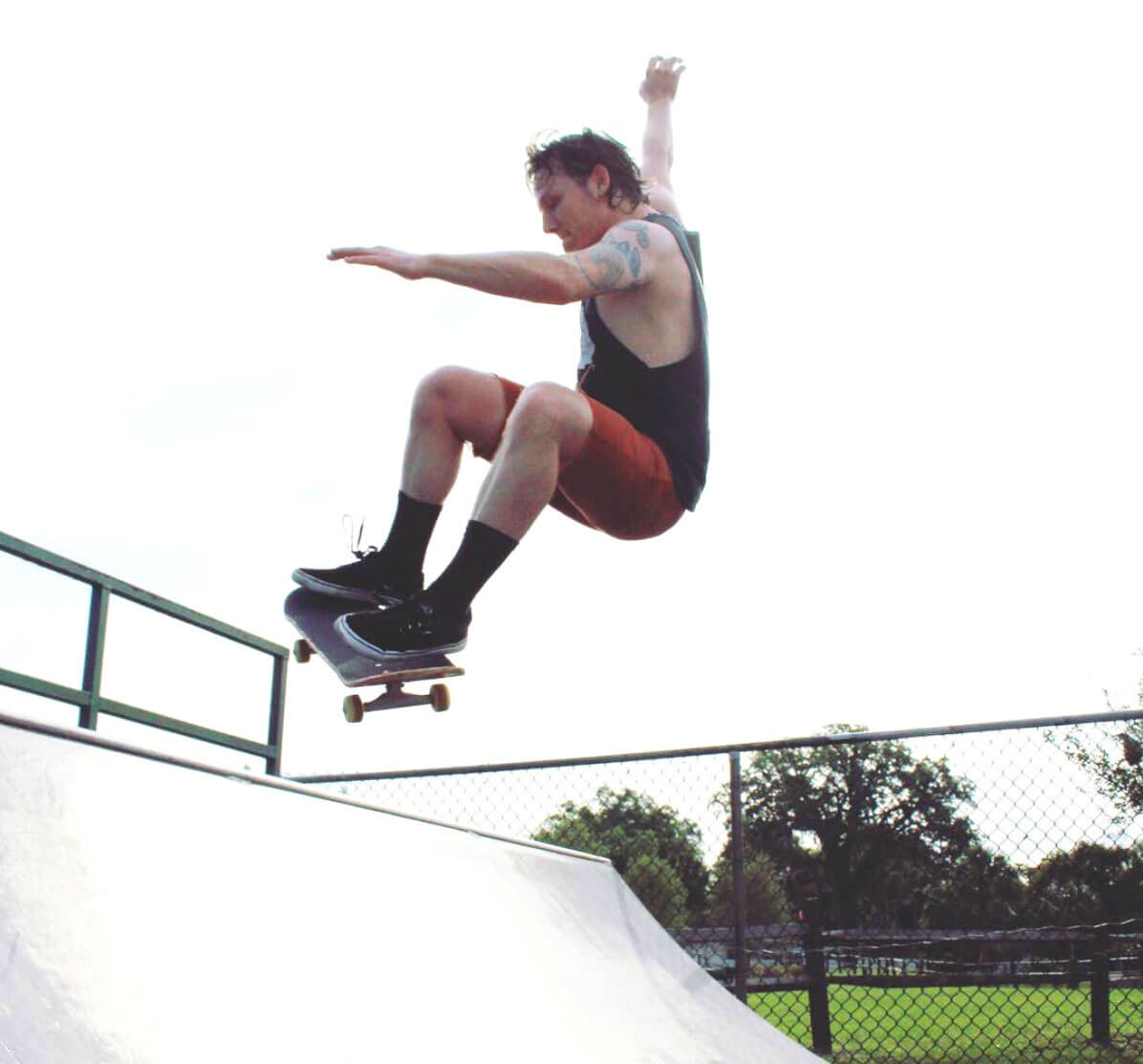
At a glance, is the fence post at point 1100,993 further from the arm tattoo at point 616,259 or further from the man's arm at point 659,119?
the arm tattoo at point 616,259

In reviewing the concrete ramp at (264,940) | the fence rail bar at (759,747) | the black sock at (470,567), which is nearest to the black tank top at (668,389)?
the black sock at (470,567)

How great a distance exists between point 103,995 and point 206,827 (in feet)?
1.87

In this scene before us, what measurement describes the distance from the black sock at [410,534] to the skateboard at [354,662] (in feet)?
0.54

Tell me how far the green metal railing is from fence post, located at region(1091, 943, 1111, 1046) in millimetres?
5599

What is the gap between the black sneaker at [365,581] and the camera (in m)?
3.21

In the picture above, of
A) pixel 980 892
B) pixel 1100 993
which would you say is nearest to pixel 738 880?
pixel 1100 993

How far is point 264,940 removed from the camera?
181 cm

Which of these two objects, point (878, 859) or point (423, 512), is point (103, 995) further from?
point (878, 859)

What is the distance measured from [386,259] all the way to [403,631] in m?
0.93

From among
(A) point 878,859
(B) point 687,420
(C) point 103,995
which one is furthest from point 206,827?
(A) point 878,859

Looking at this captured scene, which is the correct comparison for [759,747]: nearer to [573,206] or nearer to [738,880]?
[738,880]

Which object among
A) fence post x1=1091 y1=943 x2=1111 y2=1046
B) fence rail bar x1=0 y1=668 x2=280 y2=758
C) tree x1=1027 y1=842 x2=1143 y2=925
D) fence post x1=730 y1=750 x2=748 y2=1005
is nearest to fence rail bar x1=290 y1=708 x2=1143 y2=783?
fence post x1=730 y1=750 x2=748 y2=1005

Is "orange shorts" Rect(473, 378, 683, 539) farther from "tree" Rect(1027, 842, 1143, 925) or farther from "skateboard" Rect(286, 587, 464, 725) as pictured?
"tree" Rect(1027, 842, 1143, 925)

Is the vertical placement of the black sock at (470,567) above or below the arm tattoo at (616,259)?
below
